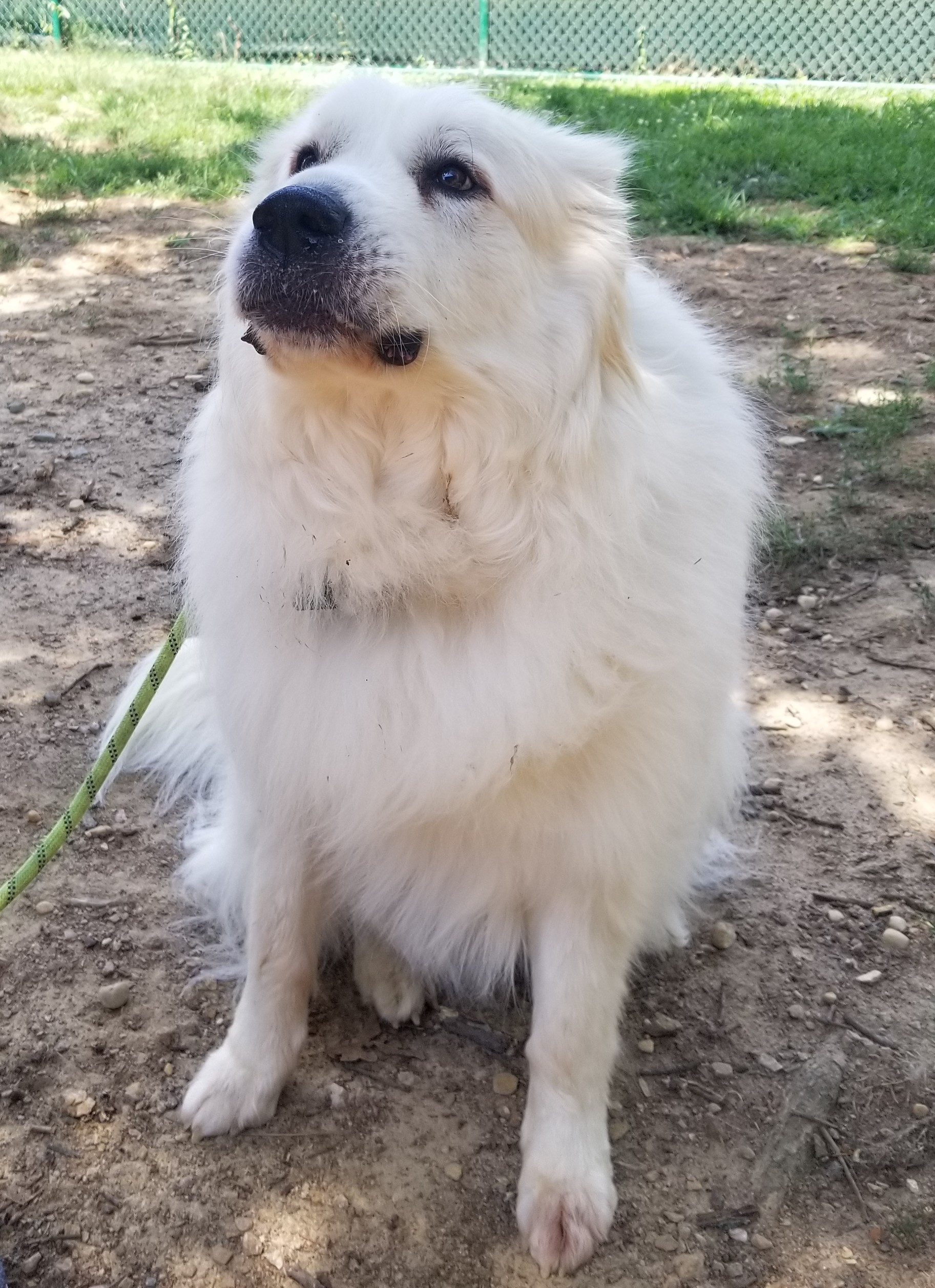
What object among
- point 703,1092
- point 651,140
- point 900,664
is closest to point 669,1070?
point 703,1092

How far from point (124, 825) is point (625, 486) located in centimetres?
156

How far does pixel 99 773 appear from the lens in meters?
Answer: 2.17

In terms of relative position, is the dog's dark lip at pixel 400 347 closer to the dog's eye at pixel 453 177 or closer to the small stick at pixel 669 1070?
the dog's eye at pixel 453 177

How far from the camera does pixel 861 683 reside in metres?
3.19

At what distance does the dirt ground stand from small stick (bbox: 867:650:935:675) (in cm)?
1

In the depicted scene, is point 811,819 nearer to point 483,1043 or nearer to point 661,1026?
point 661,1026

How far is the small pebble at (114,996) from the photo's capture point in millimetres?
2293

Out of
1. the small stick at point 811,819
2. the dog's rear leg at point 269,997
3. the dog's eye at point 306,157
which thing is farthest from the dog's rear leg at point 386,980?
the dog's eye at point 306,157

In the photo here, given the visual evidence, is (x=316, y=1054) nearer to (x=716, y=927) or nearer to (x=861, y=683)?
(x=716, y=927)

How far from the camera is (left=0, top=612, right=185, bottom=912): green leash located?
2.04 meters

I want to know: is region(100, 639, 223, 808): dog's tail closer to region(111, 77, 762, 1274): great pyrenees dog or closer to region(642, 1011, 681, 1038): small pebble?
region(111, 77, 762, 1274): great pyrenees dog

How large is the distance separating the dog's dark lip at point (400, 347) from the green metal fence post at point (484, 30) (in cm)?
1054

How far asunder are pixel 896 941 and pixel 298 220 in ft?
6.04

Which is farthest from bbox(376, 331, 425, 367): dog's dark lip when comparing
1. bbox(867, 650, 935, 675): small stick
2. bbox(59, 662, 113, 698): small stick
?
bbox(867, 650, 935, 675): small stick
